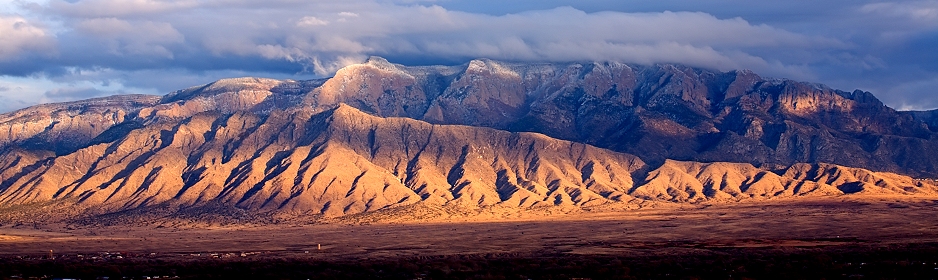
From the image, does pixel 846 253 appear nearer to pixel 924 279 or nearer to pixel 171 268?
pixel 924 279

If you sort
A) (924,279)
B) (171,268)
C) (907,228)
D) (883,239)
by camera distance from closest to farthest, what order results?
(924,279) < (171,268) < (883,239) < (907,228)

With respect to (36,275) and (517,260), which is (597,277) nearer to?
(517,260)

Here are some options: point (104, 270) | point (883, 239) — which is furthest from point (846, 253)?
point (104, 270)

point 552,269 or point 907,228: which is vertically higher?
point 552,269

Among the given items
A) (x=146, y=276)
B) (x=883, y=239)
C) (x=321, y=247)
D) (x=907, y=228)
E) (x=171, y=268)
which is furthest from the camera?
(x=907, y=228)

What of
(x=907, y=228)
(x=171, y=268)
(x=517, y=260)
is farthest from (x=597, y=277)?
(x=907, y=228)

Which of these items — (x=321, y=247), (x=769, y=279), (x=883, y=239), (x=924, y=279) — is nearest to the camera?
(x=924, y=279)

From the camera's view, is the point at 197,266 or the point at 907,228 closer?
the point at 197,266

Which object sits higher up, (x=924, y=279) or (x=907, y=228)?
(x=924, y=279)

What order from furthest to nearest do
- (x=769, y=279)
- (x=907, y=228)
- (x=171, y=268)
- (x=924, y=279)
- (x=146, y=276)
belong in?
1. (x=907, y=228)
2. (x=171, y=268)
3. (x=146, y=276)
4. (x=769, y=279)
5. (x=924, y=279)

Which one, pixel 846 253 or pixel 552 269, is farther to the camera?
pixel 846 253
